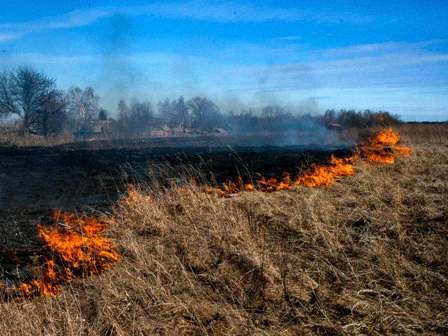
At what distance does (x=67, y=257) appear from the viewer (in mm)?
6520

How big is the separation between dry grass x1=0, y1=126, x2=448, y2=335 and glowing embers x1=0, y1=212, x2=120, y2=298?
0.26m

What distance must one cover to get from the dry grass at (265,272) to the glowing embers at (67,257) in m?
0.26

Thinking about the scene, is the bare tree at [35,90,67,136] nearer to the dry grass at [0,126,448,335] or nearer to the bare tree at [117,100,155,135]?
the bare tree at [117,100,155,135]

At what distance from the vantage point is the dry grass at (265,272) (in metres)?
4.36

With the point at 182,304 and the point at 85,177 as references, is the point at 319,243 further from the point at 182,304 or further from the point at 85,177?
the point at 85,177

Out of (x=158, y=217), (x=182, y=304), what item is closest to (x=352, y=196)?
(x=158, y=217)

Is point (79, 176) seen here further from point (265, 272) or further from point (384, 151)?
point (384, 151)

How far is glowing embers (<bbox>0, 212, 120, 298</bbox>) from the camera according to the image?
557cm

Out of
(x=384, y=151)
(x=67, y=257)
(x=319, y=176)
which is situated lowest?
(x=67, y=257)

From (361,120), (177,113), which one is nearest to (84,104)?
(177,113)

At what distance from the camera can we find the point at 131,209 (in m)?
8.10

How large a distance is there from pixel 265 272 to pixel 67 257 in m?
3.05

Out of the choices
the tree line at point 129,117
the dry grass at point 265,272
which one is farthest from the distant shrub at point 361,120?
the dry grass at point 265,272

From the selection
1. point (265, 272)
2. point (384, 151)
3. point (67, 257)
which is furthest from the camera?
point (384, 151)
